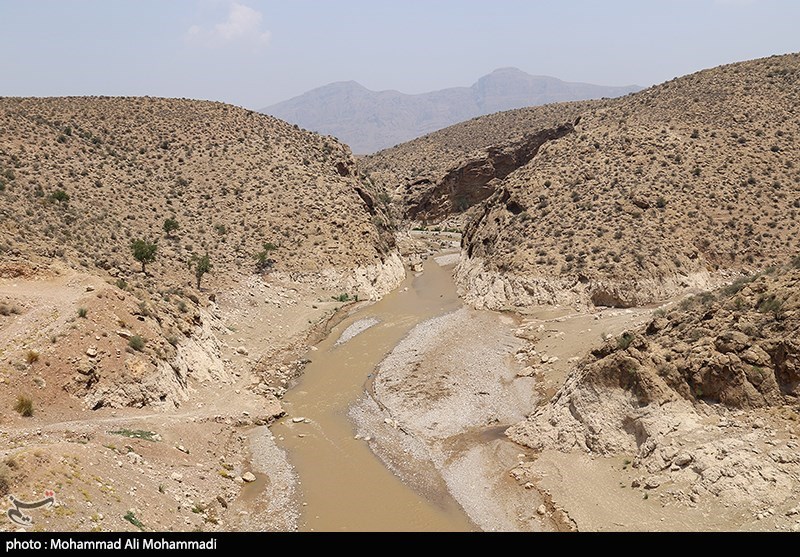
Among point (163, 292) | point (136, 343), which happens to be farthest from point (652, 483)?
point (163, 292)

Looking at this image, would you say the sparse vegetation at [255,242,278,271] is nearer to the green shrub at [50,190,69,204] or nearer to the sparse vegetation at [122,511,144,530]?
the green shrub at [50,190,69,204]

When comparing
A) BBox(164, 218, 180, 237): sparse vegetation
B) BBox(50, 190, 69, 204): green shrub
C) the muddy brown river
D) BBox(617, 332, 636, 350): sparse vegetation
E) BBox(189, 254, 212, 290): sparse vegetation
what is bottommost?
the muddy brown river

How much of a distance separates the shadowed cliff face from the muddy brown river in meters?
41.7

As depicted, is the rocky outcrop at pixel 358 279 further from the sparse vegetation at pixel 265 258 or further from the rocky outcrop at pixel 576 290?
the rocky outcrop at pixel 576 290

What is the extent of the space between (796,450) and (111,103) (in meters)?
55.9

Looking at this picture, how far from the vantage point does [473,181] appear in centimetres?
7456

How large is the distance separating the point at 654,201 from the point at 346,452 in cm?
2772

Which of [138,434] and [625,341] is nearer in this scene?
[138,434]

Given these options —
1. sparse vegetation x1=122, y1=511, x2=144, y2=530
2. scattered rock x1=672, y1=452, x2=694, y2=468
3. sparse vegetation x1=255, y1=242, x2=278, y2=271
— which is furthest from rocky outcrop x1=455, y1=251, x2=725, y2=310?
sparse vegetation x1=122, y1=511, x2=144, y2=530

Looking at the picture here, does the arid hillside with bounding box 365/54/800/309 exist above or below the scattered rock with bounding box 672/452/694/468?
above

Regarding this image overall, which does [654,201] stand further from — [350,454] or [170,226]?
[170,226]

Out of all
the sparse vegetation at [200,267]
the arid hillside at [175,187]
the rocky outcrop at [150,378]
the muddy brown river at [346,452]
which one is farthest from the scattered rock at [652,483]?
the sparse vegetation at [200,267]

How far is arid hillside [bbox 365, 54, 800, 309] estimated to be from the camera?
34000 mm
